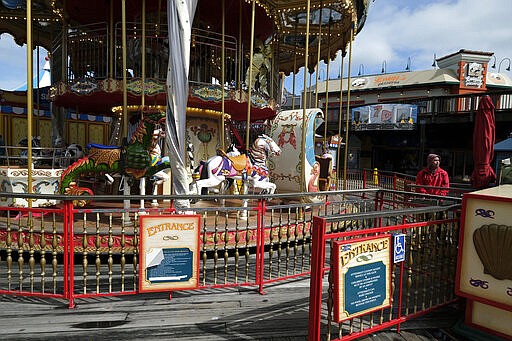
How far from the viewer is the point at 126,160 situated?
20.4 feet

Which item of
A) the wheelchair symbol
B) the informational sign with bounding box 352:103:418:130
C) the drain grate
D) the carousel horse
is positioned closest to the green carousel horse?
the carousel horse

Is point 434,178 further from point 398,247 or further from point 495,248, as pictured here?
point 398,247

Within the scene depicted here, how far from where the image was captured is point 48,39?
47.9ft

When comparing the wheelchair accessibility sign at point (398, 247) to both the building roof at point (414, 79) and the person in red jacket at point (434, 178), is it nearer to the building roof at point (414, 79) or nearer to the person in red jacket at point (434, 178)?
the person in red jacket at point (434, 178)

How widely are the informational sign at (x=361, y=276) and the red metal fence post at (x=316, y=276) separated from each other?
129 mm

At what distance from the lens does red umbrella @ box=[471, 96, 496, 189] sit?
21.1 feet

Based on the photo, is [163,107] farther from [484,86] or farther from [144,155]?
[484,86]

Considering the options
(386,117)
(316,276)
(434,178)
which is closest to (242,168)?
(434,178)

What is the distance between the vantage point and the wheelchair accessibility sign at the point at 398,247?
9.55ft

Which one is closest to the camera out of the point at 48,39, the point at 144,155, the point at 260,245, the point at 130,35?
the point at 260,245

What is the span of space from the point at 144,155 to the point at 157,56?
14.1 ft

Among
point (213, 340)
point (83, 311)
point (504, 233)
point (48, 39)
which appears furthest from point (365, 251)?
point (48, 39)

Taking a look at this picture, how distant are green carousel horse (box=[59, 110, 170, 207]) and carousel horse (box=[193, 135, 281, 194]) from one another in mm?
1018

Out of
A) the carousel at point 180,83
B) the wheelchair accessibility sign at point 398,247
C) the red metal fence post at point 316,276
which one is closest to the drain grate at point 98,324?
the red metal fence post at point 316,276
